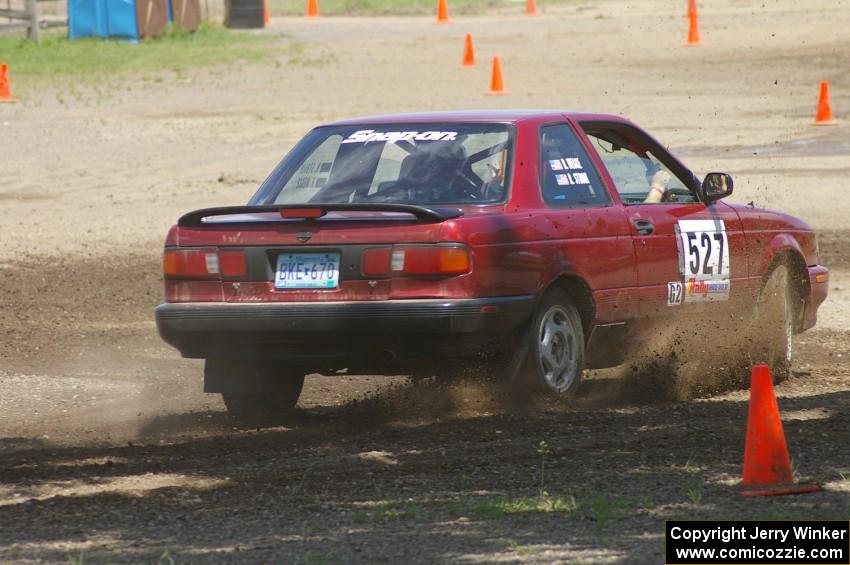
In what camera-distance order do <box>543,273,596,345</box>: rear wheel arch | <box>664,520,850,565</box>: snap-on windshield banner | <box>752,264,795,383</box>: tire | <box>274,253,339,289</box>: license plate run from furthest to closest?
1. <box>752,264,795,383</box>: tire
2. <box>543,273,596,345</box>: rear wheel arch
3. <box>274,253,339,289</box>: license plate
4. <box>664,520,850,565</box>: snap-on windshield banner

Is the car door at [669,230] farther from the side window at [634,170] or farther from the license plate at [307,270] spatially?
the license plate at [307,270]

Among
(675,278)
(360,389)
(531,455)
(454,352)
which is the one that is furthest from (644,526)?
(360,389)

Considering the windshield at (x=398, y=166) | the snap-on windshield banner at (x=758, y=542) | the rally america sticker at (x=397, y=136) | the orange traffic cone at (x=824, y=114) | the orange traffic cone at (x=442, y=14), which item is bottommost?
the snap-on windshield banner at (x=758, y=542)

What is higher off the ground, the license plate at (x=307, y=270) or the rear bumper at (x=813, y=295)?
the license plate at (x=307, y=270)

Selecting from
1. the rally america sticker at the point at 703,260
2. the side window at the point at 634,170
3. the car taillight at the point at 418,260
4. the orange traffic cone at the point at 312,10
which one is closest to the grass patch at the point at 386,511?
the car taillight at the point at 418,260

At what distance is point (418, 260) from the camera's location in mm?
7559

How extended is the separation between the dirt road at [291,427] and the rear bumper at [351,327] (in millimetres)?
409

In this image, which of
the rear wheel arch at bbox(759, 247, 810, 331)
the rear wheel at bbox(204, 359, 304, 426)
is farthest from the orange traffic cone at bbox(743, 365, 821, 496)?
the rear wheel arch at bbox(759, 247, 810, 331)

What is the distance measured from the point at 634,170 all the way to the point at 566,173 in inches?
39.2

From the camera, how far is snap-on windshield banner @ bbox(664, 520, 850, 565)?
17.4ft

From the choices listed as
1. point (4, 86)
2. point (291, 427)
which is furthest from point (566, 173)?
point (4, 86)

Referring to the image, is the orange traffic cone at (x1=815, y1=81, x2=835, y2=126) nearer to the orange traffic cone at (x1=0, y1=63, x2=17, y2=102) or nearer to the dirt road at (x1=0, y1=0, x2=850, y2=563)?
the dirt road at (x1=0, y1=0, x2=850, y2=563)

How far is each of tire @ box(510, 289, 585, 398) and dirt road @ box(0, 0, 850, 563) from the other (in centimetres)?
19

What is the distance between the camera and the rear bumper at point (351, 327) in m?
7.54
